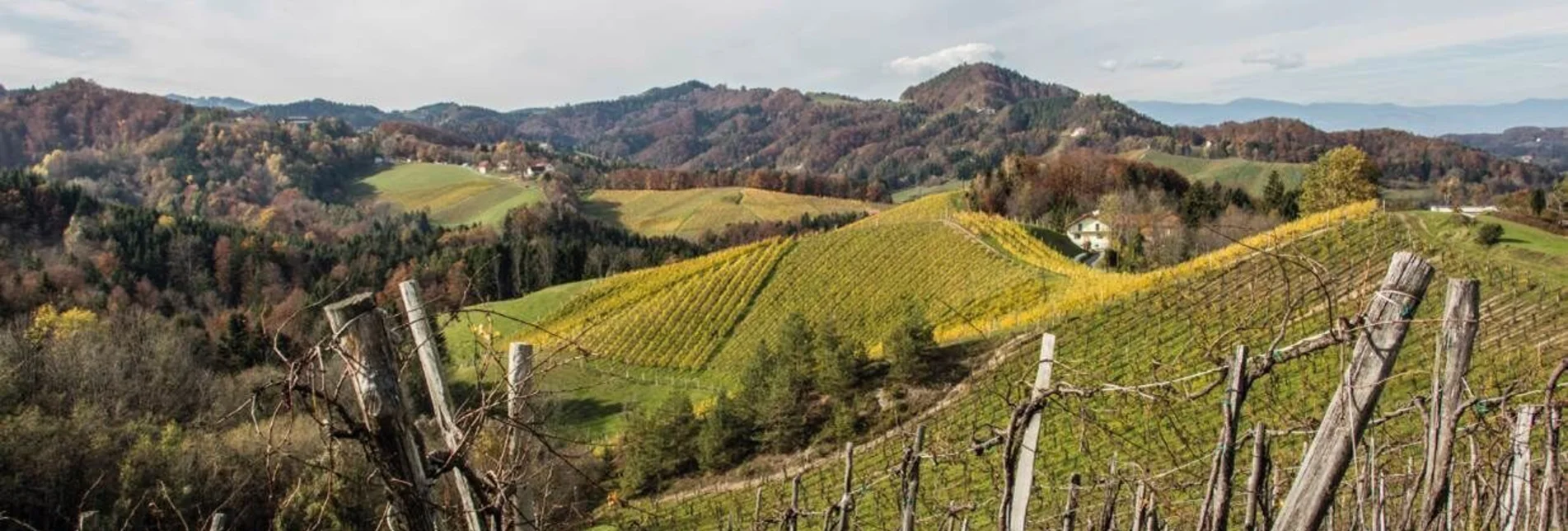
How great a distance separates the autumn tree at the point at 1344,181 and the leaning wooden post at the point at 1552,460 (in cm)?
4425

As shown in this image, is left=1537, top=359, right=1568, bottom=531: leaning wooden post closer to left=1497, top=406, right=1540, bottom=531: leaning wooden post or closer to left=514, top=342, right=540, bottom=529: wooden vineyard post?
left=1497, top=406, right=1540, bottom=531: leaning wooden post

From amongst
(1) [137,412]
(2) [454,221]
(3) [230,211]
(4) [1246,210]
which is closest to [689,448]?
(1) [137,412]

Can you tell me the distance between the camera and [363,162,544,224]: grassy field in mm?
106562

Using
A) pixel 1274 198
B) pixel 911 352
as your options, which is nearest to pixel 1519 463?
pixel 911 352

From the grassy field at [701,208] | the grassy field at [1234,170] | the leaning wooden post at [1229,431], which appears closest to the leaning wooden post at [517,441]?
the leaning wooden post at [1229,431]

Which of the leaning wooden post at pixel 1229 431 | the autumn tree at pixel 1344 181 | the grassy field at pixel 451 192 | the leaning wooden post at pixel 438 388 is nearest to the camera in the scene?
the leaning wooden post at pixel 1229 431

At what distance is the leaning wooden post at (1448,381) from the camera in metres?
2.09

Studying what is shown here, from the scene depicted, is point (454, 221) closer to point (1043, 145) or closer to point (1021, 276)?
point (1021, 276)

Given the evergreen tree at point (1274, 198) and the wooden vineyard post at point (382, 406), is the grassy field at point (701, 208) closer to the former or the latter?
the evergreen tree at point (1274, 198)

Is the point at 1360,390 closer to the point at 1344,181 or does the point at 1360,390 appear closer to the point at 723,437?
the point at 723,437

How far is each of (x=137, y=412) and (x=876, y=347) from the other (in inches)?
913

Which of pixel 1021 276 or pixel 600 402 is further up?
pixel 1021 276

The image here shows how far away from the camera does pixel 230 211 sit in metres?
110

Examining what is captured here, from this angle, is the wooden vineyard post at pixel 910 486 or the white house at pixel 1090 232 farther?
the white house at pixel 1090 232
